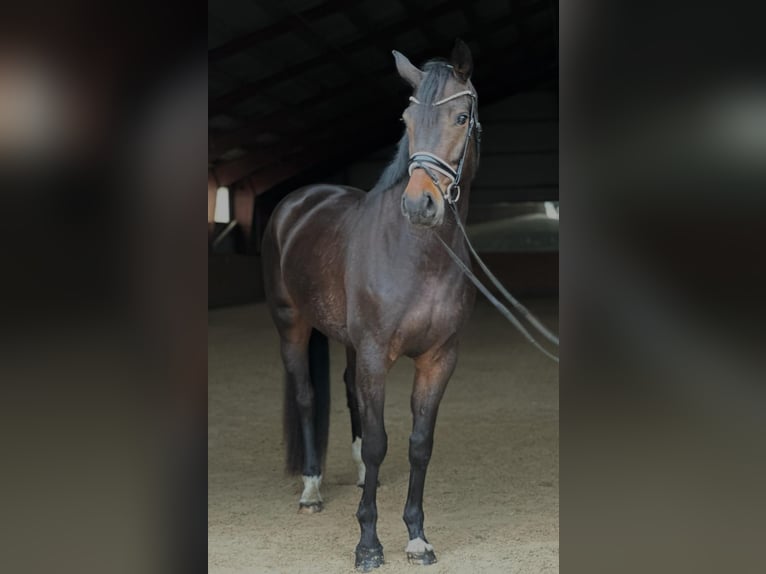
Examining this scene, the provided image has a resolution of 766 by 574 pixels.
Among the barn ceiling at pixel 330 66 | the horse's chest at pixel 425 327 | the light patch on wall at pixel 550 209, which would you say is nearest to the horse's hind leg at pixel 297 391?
the horse's chest at pixel 425 327

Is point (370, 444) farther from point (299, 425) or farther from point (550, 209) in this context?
point (550, 209)

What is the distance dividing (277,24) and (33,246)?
863cm

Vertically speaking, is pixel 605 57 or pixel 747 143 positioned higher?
pixel 605 57

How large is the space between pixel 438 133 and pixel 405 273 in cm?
55

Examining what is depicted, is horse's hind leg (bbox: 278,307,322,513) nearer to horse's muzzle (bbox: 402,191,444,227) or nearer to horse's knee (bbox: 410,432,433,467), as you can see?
horse's knee (bbox: 410,432,433,467)

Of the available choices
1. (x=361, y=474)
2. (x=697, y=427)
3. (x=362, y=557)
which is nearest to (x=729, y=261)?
(x=697, y=427)

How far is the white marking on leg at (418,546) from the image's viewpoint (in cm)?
295

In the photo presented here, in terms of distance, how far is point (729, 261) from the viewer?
1.44 metres

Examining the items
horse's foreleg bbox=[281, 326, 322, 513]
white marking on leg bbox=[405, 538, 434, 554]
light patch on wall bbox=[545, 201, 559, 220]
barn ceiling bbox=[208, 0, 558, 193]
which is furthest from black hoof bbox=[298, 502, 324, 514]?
light patch on wall bbox=[545, 201, 559, 220]

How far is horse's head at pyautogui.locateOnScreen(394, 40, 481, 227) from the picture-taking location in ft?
8.23

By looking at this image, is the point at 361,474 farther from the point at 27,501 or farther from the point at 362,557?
the point at 27,501

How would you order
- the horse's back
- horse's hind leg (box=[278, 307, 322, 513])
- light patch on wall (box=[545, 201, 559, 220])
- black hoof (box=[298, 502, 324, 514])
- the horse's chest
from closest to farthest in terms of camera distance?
the horse's chest
the horse's back
black hoof (box=[298, 502, 324, 514])
horse's hind leg (box=[278, 307, 322, 513])
light patch on wall (box=[545, 201, 559, 220])

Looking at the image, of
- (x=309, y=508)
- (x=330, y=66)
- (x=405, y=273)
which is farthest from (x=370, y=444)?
(x=330, y=66)

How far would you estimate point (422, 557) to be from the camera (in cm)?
293
